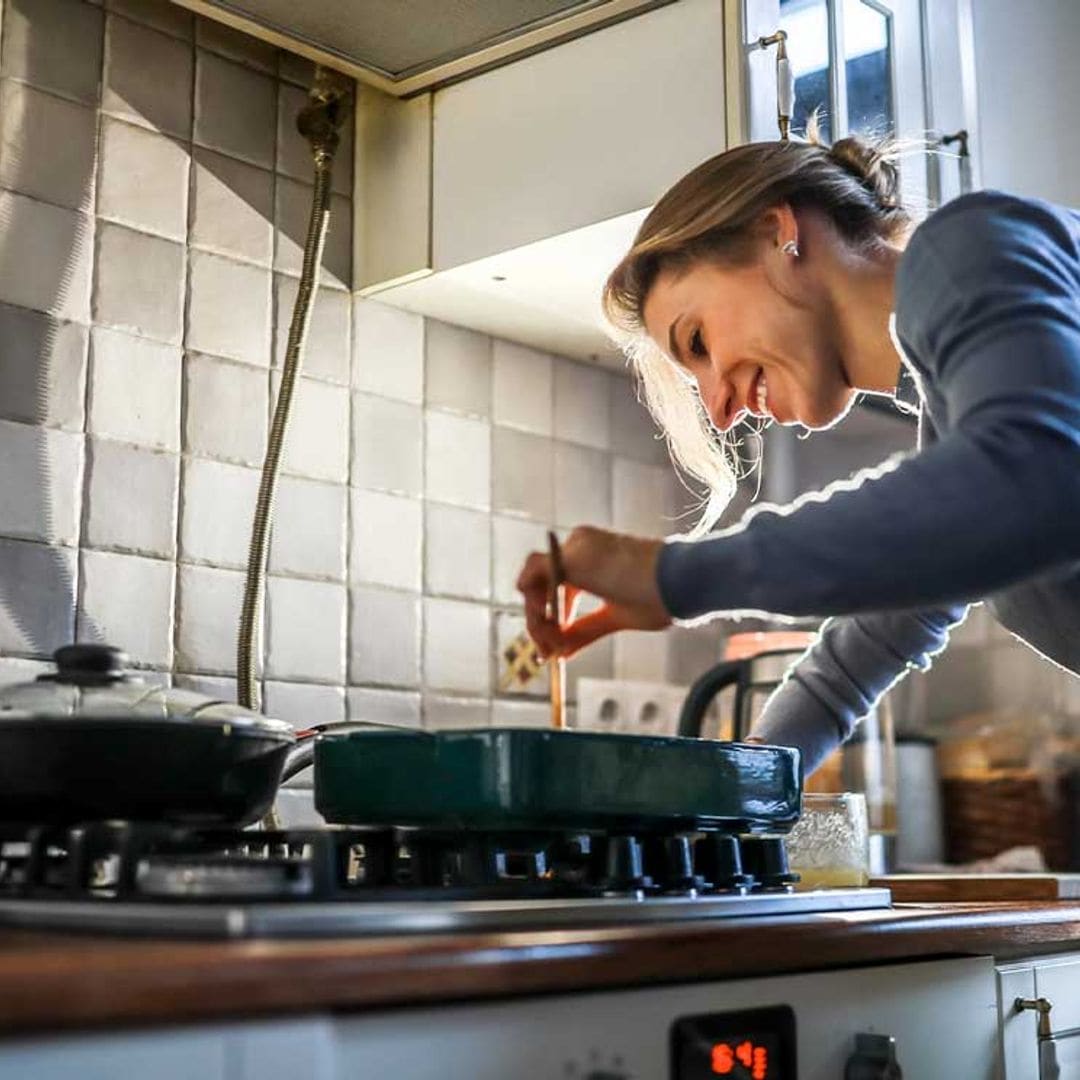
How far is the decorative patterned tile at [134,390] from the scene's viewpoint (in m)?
1.45

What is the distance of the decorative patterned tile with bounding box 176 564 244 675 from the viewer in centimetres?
148

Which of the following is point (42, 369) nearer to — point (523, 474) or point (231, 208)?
point (231, 208)

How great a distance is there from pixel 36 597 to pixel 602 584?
0.61m

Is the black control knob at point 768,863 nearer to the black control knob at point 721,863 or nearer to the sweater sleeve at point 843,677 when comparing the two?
the black control knob at point 721,863

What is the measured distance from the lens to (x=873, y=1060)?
94 centimetres

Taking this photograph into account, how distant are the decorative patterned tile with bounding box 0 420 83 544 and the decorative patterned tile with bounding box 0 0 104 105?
0.31 meters

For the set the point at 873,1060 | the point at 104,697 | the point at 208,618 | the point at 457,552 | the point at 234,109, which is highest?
the point at 234,109

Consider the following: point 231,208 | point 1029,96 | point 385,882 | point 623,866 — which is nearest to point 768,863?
point 623,866

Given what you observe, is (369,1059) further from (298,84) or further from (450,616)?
(298,84)

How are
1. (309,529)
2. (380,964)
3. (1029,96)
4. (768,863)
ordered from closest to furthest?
(380,964)
(768,863)
(309,529)
(1029,96)

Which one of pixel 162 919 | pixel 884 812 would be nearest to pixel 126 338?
pixel 162 919

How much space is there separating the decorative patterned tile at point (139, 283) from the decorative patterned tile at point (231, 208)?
4cm

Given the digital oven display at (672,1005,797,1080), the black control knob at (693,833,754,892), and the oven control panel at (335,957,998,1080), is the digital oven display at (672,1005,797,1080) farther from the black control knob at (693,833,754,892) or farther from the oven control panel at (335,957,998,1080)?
the black control knob at (693,833,754,892)

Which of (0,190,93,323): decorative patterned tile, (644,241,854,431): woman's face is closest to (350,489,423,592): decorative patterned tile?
(0,190,93,323): decorative patterned tile
